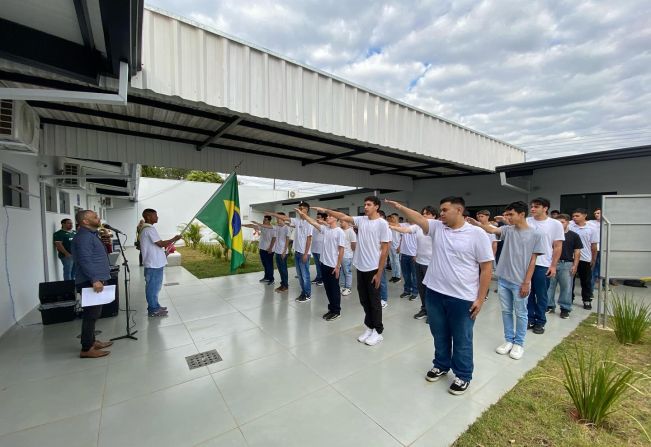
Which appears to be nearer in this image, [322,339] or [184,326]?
[322,339]

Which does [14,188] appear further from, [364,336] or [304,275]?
[364,336]

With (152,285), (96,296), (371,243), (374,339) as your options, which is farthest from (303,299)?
(96,296)

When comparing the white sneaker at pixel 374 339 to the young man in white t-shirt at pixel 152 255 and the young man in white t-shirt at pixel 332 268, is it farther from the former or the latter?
the young man in white t-shirt at pixel 152 255

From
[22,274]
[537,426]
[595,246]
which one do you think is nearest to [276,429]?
[537,426]

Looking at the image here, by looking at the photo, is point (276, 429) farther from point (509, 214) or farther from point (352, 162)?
point (352, 162)

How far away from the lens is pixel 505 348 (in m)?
3.36

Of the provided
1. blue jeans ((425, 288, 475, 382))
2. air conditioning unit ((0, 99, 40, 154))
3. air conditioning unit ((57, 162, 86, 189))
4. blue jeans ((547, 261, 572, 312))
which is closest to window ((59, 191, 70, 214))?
air conditioning unit ((57, 162, 86, 189))

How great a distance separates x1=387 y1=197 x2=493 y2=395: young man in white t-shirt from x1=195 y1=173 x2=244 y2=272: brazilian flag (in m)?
3.29

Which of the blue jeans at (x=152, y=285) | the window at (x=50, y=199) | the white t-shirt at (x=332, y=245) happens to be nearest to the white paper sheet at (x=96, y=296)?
the blue jeans at (x=152, y=285)

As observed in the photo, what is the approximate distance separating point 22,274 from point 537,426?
721 centimetres

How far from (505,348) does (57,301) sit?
6.69 meters

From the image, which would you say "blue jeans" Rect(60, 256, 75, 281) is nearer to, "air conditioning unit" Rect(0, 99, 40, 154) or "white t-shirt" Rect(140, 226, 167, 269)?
"white t-shirt" Rect(140, 226, 167, 269)

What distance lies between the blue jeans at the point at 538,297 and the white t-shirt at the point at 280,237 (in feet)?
15.8

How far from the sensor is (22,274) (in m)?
4.53
